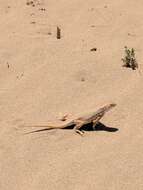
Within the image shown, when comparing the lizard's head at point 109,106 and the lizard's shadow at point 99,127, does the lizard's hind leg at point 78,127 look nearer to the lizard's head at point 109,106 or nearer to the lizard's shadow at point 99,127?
the lizard's shadow at point 99,127

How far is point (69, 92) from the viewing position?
691 cm

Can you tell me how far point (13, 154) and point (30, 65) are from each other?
246 cm

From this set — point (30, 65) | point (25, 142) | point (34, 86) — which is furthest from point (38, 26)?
point (25, 142)

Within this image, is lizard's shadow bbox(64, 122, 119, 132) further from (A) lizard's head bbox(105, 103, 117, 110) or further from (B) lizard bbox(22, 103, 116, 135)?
(A) lizard's head bbox(105, 103, 117, 110)

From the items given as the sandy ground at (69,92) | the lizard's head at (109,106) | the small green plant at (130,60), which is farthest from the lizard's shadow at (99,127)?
the small green plant at (130,60)

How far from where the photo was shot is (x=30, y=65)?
25.4 ft

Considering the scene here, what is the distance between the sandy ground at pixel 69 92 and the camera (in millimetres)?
5207

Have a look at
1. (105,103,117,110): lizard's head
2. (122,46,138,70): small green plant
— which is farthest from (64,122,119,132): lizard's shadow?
(122,46,138,70): small green plant

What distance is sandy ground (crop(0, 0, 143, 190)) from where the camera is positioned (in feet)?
17.1

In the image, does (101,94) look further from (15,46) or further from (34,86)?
(15,46)

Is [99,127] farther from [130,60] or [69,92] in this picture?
[130,60]

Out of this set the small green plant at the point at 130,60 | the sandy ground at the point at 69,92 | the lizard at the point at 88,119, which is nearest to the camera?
the sandy ground at the point at 69,92

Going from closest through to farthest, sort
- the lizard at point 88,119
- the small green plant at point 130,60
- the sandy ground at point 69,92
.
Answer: the sandy ground at point 69,92 → the lizard at point 88,119 → the small green plant at point 130,60

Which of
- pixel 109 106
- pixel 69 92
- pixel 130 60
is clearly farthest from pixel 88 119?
pixel 130 60
